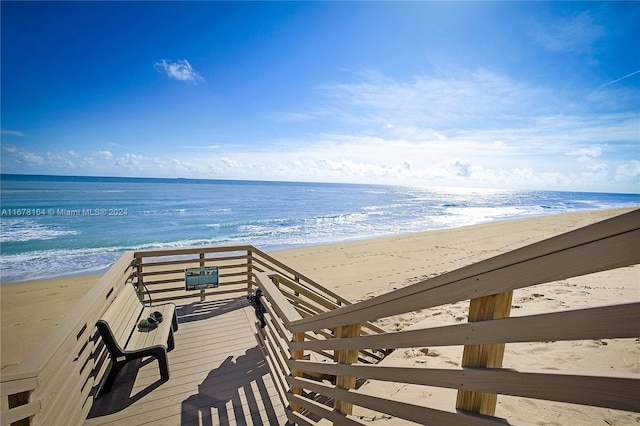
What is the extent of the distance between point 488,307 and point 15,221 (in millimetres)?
34009

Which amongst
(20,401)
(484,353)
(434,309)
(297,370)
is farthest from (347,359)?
(434,309)

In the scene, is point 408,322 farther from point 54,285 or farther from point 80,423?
point 54,285

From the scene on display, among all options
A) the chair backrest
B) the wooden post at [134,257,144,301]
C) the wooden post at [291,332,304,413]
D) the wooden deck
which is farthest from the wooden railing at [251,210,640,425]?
the wooden post at [134,257,144,301]

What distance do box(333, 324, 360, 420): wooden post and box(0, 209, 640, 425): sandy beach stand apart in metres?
0.55

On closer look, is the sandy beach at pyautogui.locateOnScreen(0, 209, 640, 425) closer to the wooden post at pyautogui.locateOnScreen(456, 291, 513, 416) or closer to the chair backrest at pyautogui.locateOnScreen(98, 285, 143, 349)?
the wooden post at pyautogui.locateOnScreen(456, 291, 513, 416)

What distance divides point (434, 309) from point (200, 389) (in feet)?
15.9

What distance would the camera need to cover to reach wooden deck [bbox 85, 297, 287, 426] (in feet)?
9.63

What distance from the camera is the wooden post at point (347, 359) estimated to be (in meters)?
1.88

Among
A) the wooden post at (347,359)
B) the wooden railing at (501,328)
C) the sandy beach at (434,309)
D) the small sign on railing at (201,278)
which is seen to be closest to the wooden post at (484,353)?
the wooden railing at (501,328)

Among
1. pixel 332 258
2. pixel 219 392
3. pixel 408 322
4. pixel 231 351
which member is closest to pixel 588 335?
pixel 219 392

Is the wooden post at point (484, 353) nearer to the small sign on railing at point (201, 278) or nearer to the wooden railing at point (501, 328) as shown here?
the wooden railing at point (501, 328)

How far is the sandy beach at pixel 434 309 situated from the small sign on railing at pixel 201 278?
3323 mm

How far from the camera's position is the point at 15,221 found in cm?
2389

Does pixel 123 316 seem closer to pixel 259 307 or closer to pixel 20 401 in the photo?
pixel 259 307
